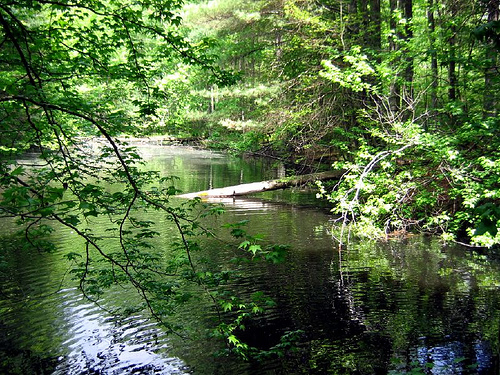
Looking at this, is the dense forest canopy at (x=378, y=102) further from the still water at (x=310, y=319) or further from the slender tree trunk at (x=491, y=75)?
the still water at (x=310, y=319)

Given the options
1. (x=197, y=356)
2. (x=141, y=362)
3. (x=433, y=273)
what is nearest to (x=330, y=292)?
(x=433, y=273)

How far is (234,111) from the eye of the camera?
21484mm

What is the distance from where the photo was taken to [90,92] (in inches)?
446

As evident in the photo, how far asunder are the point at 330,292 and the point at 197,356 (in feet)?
11.0

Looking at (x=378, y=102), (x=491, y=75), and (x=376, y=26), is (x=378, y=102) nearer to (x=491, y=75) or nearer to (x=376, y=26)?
(x=376, y=26)

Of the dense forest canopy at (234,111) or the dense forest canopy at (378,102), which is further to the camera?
the dense forest canopy at (378,102)

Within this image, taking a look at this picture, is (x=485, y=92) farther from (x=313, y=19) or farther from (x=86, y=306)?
(x=86, y=306)

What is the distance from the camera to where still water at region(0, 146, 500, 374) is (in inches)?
233

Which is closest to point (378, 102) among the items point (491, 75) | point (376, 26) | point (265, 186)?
point (376, 26)

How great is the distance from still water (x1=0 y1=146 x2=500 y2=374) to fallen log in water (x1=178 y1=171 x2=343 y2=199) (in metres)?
5.14

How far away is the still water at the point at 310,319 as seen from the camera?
5930 millimetres

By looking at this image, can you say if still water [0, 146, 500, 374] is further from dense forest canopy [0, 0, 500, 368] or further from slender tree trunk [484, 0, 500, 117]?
slender tree trunk [484, 0, 500, 117]

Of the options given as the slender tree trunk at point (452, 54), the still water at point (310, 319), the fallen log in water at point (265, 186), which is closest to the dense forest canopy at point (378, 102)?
the slender tree trunk at point (452, 54)

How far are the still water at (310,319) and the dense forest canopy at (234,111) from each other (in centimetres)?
66
